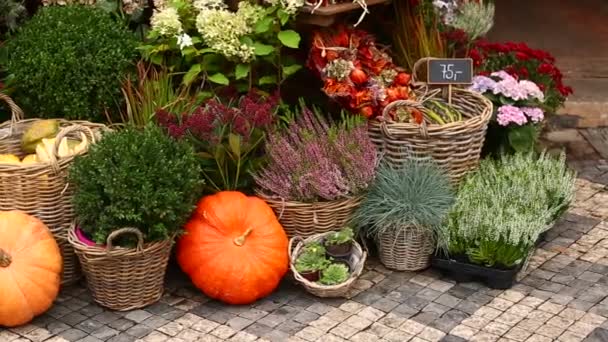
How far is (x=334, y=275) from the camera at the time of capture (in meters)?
Result: 4.66

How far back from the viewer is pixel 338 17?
5500 millimetres

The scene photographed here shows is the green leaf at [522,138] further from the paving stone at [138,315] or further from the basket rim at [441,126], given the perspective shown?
the paving stone at [138,315]

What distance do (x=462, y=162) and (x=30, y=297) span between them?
227 centimetres

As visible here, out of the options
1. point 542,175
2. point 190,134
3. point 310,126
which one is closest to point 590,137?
point 542,175

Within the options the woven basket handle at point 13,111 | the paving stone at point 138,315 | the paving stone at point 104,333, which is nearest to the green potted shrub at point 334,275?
the paving stone at point 138,315

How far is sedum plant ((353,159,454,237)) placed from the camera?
192 inches

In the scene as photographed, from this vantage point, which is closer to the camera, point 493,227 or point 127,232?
point 127,232

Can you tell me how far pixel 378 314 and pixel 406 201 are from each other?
620 millimetres

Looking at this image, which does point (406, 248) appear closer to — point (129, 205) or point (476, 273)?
point (476, 273)

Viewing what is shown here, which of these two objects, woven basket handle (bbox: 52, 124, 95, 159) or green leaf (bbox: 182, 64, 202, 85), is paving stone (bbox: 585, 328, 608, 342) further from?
woven basket handle (bbox: 52, 124, 95, 159)

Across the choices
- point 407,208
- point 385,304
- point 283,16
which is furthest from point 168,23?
point 385,304

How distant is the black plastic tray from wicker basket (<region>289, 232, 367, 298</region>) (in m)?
0.41

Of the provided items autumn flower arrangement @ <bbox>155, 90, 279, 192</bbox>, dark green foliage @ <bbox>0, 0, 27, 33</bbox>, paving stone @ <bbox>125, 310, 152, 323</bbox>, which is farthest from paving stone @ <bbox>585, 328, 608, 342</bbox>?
dark green foliage @ <bbox>0, 0, 27, 33</bbox>

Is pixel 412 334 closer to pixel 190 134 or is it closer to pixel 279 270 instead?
pixel 279 270
